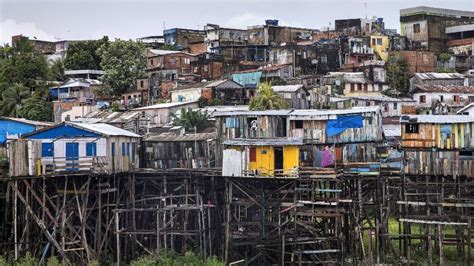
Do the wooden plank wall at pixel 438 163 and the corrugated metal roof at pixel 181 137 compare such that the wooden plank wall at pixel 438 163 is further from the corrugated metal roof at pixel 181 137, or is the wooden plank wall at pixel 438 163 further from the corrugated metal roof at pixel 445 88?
the corrugated metal roof at pixel 445 88

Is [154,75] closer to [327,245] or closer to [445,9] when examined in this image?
[445,9]

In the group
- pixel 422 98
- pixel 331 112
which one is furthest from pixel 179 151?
pixel 422 98

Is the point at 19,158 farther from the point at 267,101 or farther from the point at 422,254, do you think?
the point at 267,101

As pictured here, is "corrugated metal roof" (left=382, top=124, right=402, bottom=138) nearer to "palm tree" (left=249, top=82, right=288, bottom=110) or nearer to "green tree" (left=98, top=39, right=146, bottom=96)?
"palm tree" (left=249, top=82, right=288, bottom=110)

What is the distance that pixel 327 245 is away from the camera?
1324 inches

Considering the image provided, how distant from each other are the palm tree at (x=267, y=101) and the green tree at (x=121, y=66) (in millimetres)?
17887

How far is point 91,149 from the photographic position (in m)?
34.2

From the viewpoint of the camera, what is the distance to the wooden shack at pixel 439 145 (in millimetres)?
34750

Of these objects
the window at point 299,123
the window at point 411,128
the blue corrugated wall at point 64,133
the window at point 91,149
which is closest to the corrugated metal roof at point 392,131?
the window at point 411,128

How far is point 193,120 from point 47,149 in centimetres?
1613

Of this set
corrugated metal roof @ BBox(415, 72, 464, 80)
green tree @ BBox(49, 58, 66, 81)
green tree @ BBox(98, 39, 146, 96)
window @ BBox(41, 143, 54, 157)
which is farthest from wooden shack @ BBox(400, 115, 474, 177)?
green tree @ BBox(49, 58, 66, 81)

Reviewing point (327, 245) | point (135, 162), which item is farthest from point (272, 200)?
point (135, 162)

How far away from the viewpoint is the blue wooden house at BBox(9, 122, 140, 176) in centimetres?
3356

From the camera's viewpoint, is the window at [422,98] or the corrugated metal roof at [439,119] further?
the window at [422,98]
